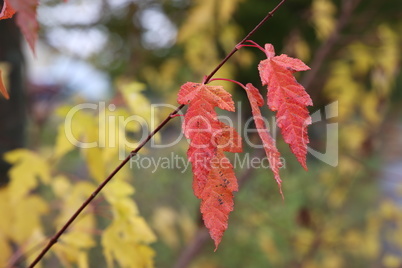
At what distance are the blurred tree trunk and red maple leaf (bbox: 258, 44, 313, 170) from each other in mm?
940

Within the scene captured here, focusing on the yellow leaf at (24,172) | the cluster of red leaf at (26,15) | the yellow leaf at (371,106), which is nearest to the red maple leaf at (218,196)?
the cluster of red leaf at (26,15)

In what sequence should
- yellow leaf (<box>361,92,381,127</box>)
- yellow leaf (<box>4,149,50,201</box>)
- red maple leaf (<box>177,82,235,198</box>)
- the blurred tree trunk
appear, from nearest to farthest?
red maple leaf (<box>177,82,235,198</box>), yellow leaf (<box>4,149,50,201</box>), the blurred tree trunk, yellow leaf (<box>361,92,381,127</box>)

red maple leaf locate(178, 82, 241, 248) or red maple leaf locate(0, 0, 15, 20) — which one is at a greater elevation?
red maple leaf locate(0, 0, 15, 20)

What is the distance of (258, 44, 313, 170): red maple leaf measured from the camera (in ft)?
1.54

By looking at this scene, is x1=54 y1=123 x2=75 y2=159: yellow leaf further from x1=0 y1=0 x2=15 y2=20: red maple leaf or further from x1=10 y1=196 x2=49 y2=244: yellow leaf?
x1=0 y1=0 x2=15 y2=20: red maple leaf

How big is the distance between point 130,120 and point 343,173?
1450 millimetres

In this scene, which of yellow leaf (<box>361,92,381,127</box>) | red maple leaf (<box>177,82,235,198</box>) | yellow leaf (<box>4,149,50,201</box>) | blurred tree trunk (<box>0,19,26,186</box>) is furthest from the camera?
yellow leaf (<box>361,92,381,127</box>)

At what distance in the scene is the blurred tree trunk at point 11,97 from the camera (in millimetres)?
1254

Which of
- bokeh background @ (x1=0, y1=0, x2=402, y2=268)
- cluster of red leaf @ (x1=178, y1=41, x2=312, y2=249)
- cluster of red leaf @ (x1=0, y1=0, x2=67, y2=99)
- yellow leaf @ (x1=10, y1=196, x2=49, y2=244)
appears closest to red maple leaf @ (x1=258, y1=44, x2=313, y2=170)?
cluster of red leaf @ (x1=178, y1=41, x2=312, y2=249)

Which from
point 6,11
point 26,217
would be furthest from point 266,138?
point 26,217

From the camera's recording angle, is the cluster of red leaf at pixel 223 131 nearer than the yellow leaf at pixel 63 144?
Yes

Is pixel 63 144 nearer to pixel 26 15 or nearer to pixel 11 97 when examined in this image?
pixel 11 97

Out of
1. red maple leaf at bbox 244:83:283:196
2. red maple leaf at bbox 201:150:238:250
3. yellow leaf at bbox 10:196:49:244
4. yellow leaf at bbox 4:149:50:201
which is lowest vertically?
yellow leaf at bbox 10:196:49:244

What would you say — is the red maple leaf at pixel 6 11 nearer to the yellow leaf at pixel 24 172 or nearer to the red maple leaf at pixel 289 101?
the red maple leaf at pixel 289 101
